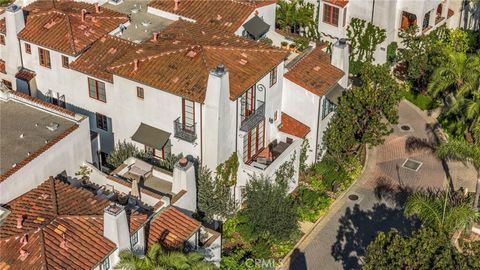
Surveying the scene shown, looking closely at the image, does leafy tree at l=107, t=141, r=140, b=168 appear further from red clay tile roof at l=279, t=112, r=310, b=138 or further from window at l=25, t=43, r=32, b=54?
red clay tile roof at l=279, t=112, r=310, b=138

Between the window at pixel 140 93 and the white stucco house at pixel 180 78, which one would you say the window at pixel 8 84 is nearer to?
the white stucco house at pixel 180 78

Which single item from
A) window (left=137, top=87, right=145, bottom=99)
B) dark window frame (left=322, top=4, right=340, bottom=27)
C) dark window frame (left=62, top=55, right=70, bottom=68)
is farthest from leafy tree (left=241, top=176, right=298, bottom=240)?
dark window frame (left=322, top=4, right=340, bottom=27)

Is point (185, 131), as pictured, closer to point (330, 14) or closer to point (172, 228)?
point (172, 228)

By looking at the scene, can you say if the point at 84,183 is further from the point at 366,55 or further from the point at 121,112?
the point at 366,55

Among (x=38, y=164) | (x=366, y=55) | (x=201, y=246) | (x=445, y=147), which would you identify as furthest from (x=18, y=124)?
(x=366, y=55)

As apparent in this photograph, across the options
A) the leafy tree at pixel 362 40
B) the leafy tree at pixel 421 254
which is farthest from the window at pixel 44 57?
the leafy tree at pixel 421 254

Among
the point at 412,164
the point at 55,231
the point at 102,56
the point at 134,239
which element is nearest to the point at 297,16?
the point at 412,164
